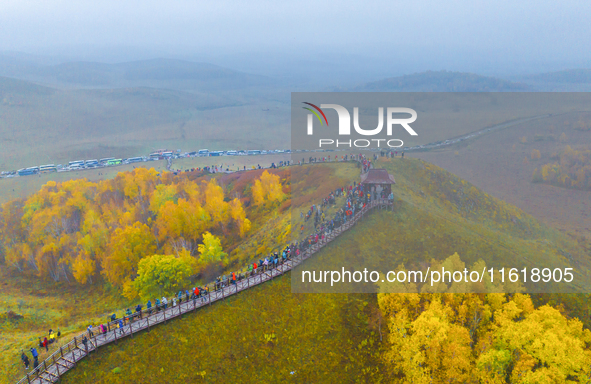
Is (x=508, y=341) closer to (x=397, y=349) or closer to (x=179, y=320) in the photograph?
(x=397, y=349)

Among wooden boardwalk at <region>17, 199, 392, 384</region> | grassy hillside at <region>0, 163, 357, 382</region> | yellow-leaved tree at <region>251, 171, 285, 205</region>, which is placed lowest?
grassy hillside at <region>0, 163, 357, 382</region>

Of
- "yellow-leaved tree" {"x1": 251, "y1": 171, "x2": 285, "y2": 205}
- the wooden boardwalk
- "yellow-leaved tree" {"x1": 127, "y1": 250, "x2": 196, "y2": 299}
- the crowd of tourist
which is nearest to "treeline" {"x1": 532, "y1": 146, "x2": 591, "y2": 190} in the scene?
the crowd of tourist

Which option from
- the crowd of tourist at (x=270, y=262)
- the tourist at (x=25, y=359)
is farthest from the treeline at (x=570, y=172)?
the tourist at (x=25, y=359)

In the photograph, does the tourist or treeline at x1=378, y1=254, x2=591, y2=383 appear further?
the tourist

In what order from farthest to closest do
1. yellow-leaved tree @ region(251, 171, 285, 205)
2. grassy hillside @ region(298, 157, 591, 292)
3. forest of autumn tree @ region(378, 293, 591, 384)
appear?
1. yellow-leaved tree @ region(251, 171, 285, 205)
2. grassy hillside @ region(298, 157, 591, 292)
3. forest of autumn tree @ region(378, 293, 591, 384)

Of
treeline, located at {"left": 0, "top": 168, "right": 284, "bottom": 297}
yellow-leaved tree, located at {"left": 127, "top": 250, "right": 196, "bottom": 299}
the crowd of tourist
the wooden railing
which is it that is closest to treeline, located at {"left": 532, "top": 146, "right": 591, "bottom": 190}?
the crowd of tourist

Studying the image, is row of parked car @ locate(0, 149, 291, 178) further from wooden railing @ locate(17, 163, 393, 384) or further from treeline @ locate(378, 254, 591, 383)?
treeline @ locate(378, 254, 591, 383)

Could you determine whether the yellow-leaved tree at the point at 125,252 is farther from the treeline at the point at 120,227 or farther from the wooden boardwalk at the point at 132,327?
the wooden boardwalk at the point at 132,327

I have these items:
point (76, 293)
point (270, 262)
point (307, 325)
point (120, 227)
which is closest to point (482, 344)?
point (307, 325)

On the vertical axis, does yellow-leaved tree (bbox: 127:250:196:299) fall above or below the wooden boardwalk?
below

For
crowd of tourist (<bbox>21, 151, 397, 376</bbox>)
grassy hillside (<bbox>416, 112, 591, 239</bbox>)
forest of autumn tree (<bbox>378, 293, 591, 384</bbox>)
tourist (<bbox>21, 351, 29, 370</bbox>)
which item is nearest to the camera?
forest of autumn tree (<bbox>378, 293, 591, 384</bbox>)
